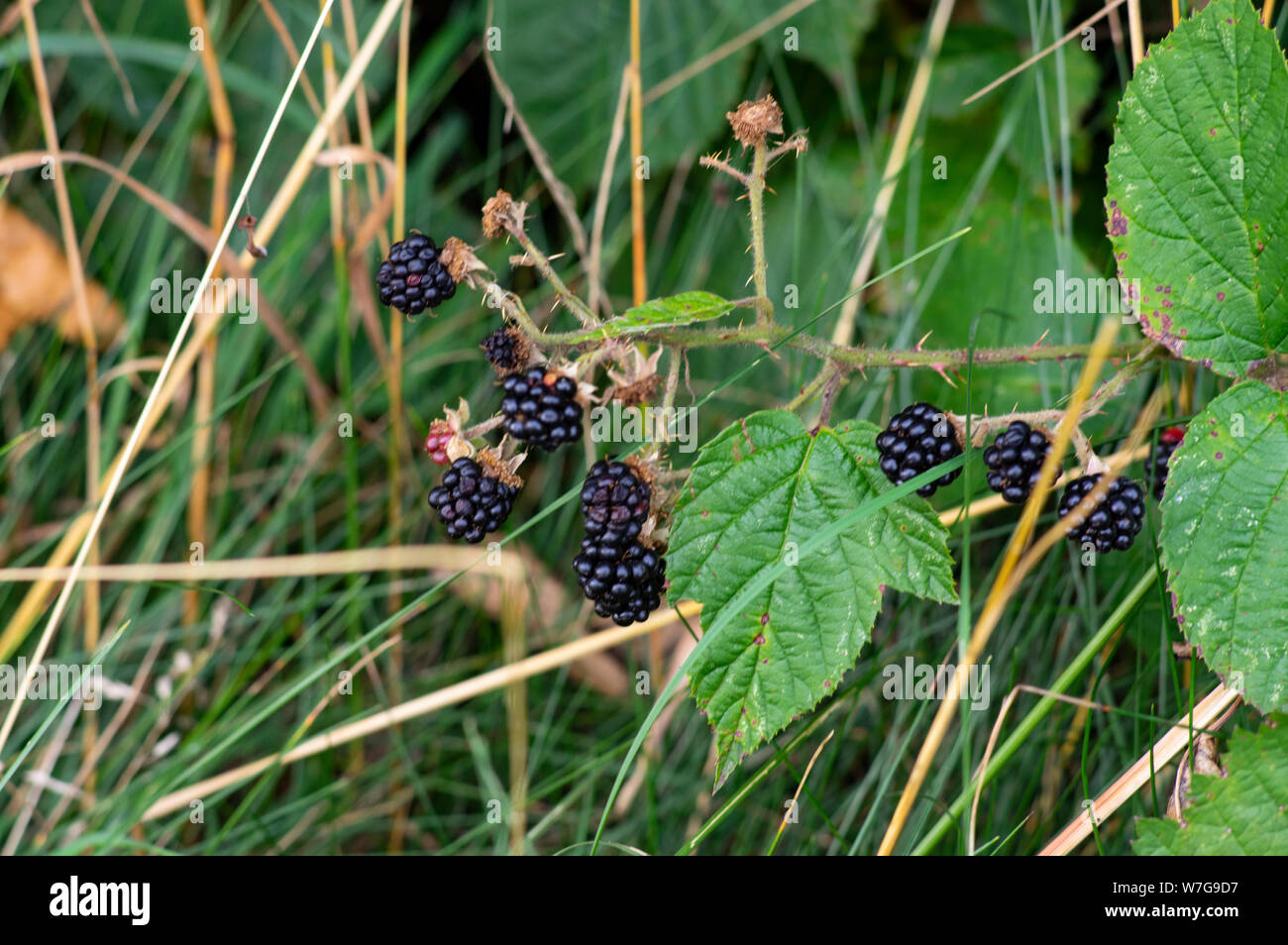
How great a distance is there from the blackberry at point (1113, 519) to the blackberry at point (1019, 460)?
0.21 feet

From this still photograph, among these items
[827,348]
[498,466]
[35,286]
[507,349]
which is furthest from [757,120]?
[35,286]

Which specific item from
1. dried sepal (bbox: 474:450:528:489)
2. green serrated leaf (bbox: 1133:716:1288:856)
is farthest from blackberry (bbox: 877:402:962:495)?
green serrated leaf (bbox: 1133:716:1288:856)

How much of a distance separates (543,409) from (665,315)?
16 centimetres

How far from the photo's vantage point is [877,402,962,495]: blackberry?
43.3 inches

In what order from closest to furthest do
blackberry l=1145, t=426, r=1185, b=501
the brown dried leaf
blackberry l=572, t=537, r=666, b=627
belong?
blackberry l=572, t=537, r=666, b=627
blackberry l=1145, t=426, r=1185, b=501
the brown dried leaf

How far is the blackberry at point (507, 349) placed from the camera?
1108 mm

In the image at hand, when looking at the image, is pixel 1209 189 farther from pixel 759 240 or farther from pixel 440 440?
pixel 440 440

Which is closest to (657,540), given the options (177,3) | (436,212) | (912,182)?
(912,182)

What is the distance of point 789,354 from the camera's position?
7.07 ft

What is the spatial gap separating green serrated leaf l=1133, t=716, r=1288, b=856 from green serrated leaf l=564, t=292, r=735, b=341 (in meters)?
0.81

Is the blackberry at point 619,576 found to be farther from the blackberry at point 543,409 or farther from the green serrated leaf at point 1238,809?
the green serrated leaf at point 1238,809

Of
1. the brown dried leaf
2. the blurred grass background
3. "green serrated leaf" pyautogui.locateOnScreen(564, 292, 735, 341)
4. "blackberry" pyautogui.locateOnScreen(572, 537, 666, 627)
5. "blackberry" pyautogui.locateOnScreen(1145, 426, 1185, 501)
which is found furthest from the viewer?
the brown dried leaf

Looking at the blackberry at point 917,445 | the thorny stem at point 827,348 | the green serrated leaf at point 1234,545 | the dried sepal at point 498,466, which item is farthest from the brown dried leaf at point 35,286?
the green serrated leaf at point 1234,545

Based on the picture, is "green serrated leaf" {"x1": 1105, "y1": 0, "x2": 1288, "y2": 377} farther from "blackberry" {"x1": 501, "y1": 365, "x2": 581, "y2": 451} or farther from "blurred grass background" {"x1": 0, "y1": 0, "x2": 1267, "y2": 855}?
"blackberry" {"x1": 501, "y1": 365, "x2": 581, "y2": 451}
